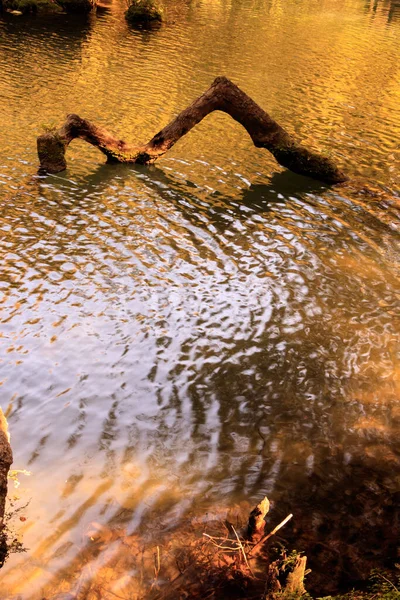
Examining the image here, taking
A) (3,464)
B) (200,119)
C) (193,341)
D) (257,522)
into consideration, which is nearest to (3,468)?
(3,464)

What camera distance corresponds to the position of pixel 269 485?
5809mm

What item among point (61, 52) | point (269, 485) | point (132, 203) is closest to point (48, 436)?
point (269, 485)

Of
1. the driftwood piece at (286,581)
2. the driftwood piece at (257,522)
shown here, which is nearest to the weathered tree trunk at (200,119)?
the driftwood piece at (257,522)

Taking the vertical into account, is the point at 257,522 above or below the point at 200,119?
below

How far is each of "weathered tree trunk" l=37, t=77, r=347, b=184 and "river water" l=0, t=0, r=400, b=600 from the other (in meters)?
0.43

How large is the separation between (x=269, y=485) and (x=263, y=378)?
5.95ft

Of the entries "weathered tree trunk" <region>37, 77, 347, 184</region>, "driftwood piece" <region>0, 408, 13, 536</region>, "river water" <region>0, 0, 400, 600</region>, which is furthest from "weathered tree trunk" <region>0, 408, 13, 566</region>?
"weathered tree trunk" <region>37, 77, 347, 184</region>

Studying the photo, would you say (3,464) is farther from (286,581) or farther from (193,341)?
(193,341)

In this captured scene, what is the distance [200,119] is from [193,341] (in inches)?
298

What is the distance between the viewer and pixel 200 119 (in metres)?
13.9

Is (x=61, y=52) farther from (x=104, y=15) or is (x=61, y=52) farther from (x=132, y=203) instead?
(x=132, y=203)

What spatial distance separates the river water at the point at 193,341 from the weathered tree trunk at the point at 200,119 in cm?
43

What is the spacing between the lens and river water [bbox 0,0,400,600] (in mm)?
5434

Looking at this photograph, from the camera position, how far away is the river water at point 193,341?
543cm
